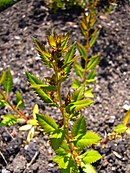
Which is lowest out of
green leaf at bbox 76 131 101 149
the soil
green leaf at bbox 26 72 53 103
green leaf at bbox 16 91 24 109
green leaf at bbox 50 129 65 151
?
the soil

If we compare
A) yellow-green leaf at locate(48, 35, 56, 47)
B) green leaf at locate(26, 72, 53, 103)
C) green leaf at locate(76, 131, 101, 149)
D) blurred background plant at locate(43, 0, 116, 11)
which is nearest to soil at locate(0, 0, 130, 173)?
blurred background plant at locate(43, 0, 116, 11)

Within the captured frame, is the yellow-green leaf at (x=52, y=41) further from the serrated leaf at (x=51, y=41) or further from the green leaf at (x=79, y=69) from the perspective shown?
the green leaf at (x=79, y=69)

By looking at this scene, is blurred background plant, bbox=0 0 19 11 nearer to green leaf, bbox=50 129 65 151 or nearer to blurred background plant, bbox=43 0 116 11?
blurred background plant, bbox=43 0 116 11

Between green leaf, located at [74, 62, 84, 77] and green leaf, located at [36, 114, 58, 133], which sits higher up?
green leaf, located at [36, 114, 58, 133]

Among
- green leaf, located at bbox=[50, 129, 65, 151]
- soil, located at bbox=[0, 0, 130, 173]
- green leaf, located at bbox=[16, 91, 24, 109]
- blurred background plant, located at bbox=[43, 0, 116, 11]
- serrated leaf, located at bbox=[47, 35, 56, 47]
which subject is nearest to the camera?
serrated leaf, located at bbox=[47, 35, 56, 47]

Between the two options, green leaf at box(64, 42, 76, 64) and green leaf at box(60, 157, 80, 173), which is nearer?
green leaf at box(64, 42, 76, 64)

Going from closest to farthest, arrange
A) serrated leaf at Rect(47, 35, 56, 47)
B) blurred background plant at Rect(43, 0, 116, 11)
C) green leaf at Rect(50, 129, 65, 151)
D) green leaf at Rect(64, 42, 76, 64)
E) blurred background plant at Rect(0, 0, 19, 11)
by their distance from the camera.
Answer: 1. serrated leaf at Rect(47, 35, 56, 47)
2. green leaf at Rect(64, 42, 76, 64)
3. green leaf at Rect(50, 129, 65, 151)
4. blurred background plant at Rect(43, 0, 116, 11)
5. blurred background plant at Rect(0, 0, 19, 11)

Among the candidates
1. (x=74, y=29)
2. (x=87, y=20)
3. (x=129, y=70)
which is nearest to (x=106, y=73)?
(x=129, y=70)

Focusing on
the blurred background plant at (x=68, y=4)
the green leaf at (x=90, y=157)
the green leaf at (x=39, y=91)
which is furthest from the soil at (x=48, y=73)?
the green leaf at (x=39, y=91)
